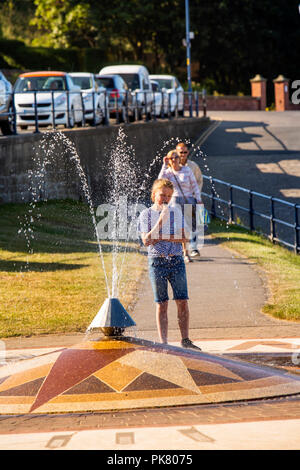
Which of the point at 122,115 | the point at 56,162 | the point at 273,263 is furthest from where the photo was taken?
the point at 122,115

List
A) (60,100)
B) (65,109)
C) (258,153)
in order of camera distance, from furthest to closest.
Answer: (258,153)
(60,100)
(65,109)

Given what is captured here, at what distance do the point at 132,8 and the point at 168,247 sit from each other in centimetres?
5185

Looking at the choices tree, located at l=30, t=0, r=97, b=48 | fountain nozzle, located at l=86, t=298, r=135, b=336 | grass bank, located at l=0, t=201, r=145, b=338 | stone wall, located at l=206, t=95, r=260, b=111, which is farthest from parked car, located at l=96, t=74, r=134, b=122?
tree, located at l=30, t=0, r=97, b=48

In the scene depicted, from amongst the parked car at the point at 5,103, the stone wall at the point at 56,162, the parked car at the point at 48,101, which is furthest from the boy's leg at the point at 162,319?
the parked car at the point at 48,101

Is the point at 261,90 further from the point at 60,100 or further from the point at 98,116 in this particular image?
the point at 60,100

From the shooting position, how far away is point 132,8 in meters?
58.4

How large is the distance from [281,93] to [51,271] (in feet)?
154

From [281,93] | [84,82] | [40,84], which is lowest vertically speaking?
[40,84]

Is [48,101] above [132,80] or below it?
below

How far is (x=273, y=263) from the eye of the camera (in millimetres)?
15203

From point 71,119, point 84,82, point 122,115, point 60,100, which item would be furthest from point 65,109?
point 122,115

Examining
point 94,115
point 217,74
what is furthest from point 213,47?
point 94,115

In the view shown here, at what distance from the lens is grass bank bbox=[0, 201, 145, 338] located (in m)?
11.0

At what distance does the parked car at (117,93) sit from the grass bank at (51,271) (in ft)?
33.9
